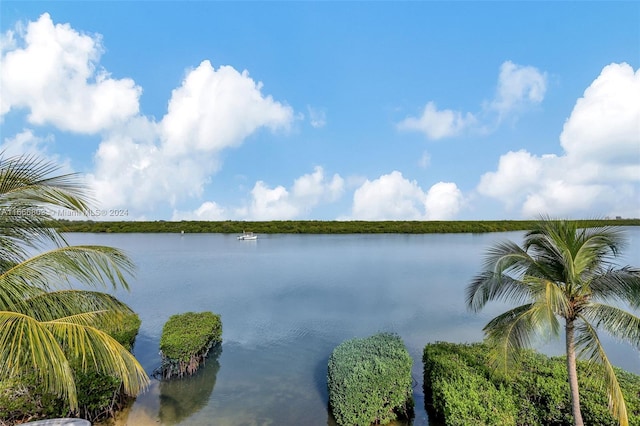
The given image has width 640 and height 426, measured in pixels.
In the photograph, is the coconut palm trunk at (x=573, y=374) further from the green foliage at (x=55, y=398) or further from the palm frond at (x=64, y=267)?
the green foliage at (x=55, y=398)

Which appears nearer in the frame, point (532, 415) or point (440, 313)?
point (532, 415)

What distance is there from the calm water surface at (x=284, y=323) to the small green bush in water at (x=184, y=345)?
1.55 ft

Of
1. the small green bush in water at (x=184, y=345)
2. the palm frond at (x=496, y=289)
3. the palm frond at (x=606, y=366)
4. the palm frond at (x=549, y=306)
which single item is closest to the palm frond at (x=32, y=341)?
the palm frond at (x=549, y=306)

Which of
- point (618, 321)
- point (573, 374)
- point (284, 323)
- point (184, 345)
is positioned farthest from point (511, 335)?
point (284, 323)

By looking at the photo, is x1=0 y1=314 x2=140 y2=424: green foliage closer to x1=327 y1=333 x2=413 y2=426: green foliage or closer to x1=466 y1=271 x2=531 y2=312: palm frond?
x1=327 y1=333 x2=413 y2=426: green foliage

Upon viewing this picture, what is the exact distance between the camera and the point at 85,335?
181 inches

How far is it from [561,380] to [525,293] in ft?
9.58

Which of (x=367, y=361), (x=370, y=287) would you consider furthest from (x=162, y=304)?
(x=367, y=361)

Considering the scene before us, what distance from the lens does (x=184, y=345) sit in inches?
445

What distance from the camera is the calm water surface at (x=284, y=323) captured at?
9633 millimetres

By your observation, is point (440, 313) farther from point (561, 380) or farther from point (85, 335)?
point (85, 335)

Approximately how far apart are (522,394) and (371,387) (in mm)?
3630

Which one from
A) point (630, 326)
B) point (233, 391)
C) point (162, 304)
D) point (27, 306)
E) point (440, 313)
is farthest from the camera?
point (162, 304)

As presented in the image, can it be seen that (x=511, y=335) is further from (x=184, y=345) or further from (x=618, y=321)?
(x=184, y=345)
